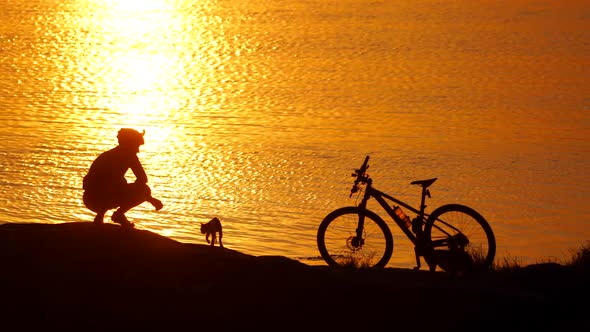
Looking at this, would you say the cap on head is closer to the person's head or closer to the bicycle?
the person's head

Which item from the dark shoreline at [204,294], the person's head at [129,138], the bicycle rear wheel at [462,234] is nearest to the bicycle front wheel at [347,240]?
the bicycle rear wheel at [462,234]

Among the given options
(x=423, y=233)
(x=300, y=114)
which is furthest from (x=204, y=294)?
(x=300, y=114)

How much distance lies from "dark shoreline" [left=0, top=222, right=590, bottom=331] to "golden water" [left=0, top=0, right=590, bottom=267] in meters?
5.10

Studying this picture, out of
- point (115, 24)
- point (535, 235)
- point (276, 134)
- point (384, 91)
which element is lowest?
point (535, 235)

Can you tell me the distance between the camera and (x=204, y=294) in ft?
33.2

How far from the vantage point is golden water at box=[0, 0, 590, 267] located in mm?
19156

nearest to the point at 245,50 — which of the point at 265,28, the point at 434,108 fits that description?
the point at 265,28

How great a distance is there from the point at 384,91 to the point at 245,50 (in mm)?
7626

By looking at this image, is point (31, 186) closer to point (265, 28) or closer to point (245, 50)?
point (245, 50)

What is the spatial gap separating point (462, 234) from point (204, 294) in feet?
10.4

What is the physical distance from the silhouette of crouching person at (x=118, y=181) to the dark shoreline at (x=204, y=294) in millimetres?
659

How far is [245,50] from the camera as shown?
116ft

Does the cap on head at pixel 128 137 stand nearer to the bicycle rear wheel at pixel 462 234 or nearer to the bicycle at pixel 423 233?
the bicycle at pixel 423 233

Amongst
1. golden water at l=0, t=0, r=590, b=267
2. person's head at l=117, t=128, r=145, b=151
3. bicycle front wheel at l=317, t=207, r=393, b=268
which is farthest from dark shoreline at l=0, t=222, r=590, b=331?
golden water at l=0, t=0, r=590, b=267
